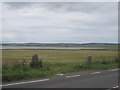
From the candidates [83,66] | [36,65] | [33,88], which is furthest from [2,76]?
[83,66]

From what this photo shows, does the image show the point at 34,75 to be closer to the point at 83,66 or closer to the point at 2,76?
the point at 2,76

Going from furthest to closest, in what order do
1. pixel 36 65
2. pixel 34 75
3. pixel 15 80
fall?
pixel 36 65
pixel 34 75
pixel 15 80

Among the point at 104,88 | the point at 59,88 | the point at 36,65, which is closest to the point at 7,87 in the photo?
the point at 59,88

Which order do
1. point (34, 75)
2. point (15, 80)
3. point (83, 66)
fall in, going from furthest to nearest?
point (83, 66) < point (34, 75) < point (15, 80)

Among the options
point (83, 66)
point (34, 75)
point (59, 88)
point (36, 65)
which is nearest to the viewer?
point (59, 88)

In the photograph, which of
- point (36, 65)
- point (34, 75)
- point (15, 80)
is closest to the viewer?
point (15, 80)

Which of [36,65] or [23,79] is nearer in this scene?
[23,79]

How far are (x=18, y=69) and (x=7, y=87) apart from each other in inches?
202

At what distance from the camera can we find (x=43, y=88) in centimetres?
1208

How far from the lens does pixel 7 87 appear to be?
12.3 meters

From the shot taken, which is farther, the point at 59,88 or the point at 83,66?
the point at 83,66

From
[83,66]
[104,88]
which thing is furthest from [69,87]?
[83,66]

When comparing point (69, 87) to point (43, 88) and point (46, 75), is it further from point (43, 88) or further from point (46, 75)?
point (46, 75)

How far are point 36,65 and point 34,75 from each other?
3782 millimetres
